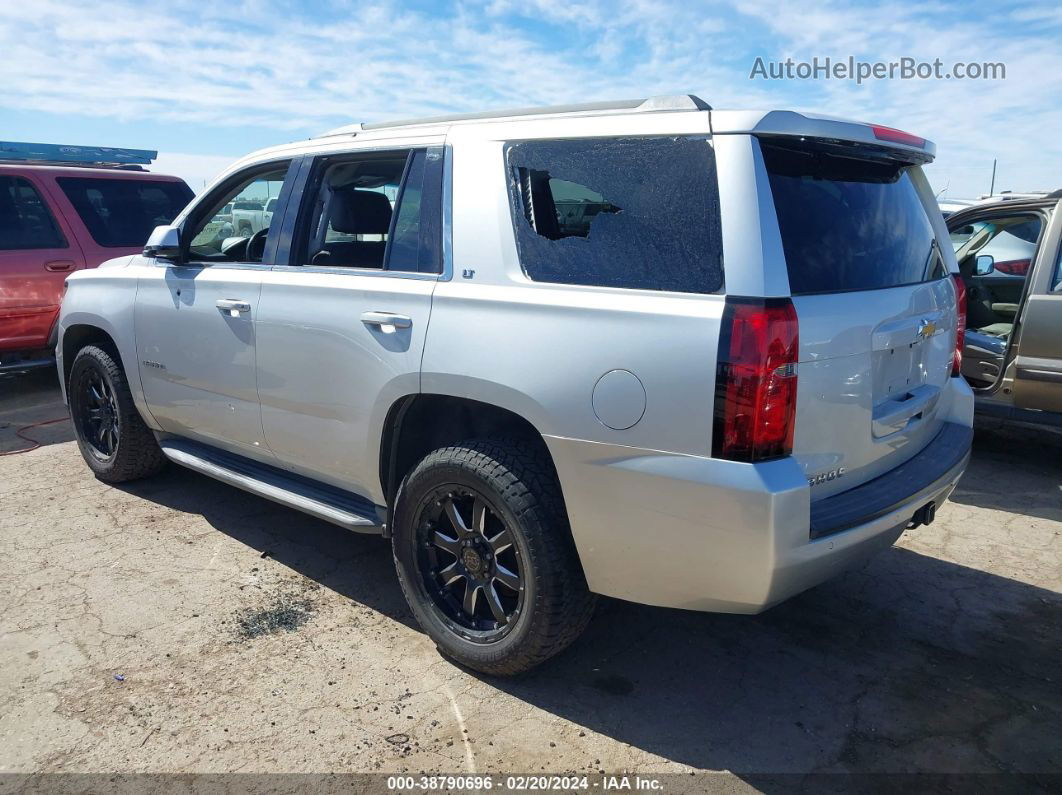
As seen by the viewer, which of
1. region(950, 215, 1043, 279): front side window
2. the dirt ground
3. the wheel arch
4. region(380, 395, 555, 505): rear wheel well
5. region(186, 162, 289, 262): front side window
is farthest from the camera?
region(950, 215, 1043, 279): front side window

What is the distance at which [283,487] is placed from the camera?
12.2ft

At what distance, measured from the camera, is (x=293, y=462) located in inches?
145

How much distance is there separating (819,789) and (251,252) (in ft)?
11.2

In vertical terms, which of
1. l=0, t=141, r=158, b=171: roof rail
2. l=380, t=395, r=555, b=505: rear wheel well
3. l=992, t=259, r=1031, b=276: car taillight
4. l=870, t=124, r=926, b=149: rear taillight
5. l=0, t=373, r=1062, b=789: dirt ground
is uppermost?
l=0, t=141, r=158, b=171: roof rail

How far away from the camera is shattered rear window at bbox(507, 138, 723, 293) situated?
2.44 m

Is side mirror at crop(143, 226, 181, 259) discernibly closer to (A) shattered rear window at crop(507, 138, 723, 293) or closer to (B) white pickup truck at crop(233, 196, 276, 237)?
(B) white pickup truck at crop(233, 196, 276, 237)

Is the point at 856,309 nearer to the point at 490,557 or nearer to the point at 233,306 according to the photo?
the point at 490,557

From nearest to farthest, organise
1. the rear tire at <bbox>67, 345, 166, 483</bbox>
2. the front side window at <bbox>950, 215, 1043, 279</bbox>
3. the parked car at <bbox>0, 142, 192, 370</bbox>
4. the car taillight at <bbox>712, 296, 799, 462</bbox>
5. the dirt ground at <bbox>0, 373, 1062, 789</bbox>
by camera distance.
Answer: the car taillight at <bbox>712, 296, 799, 462</bbox> < the dirt ground at <bbox>0, 373, 1062, 789</bbox> < the rear tire at <bbox>67, 345, 166, 483</bbox> < the front side window at <bbox>950, 215, 1043, 279</bbox> < the parked car at <bbox>0, 142, 192, 370</bbox>

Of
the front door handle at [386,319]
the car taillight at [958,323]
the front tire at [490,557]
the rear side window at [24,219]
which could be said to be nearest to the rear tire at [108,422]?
the front door handle at [386,319]

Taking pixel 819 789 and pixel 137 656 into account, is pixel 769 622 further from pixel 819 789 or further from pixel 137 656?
pixel 137 656

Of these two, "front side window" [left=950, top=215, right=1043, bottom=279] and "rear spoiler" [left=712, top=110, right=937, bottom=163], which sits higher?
"rear spoiler" [left=712, top=110, right=937, bottom=163]

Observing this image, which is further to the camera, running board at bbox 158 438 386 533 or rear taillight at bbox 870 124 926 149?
running board at bbox 158 438 386 533

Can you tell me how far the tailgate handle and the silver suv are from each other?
15mm

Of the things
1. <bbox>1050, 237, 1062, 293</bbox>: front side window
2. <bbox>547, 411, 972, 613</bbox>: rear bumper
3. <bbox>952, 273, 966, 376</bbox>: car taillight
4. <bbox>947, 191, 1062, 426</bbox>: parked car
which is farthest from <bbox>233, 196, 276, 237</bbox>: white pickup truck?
<bbox>1050, 237, 1062, 293</bbox>: front side window
